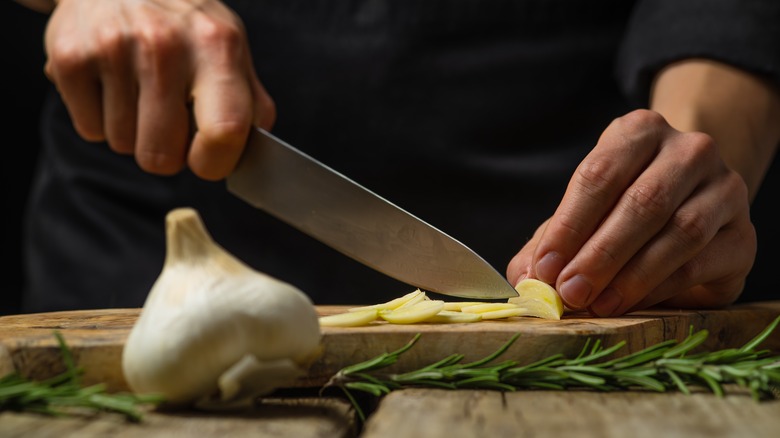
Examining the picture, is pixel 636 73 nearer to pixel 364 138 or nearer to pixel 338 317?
pixel 364 138

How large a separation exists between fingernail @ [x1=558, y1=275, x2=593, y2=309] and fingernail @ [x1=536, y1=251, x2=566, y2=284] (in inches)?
1.5

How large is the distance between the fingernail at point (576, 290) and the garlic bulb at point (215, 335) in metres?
0.46

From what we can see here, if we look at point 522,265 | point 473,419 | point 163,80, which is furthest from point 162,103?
point 473,419

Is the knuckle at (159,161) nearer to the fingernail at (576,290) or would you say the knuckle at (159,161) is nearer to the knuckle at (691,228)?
the fingernail at (576,290)

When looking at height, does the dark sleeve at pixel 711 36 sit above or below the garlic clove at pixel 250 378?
above

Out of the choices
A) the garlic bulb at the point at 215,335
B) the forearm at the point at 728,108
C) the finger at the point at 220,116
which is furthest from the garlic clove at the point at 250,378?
the forearm at the point at 728,108

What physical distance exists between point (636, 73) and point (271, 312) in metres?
1.20

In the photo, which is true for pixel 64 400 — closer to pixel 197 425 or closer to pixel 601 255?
pixel 197 425

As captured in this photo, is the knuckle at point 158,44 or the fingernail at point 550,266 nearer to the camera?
the fingernail at point 550,266

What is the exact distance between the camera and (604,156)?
1.24m

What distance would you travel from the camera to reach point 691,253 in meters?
1.27

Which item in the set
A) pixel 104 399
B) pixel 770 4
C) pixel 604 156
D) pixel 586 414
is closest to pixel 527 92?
pixel 770 4

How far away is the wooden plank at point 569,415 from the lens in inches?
29.3

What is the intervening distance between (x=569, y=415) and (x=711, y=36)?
43.7 inches
